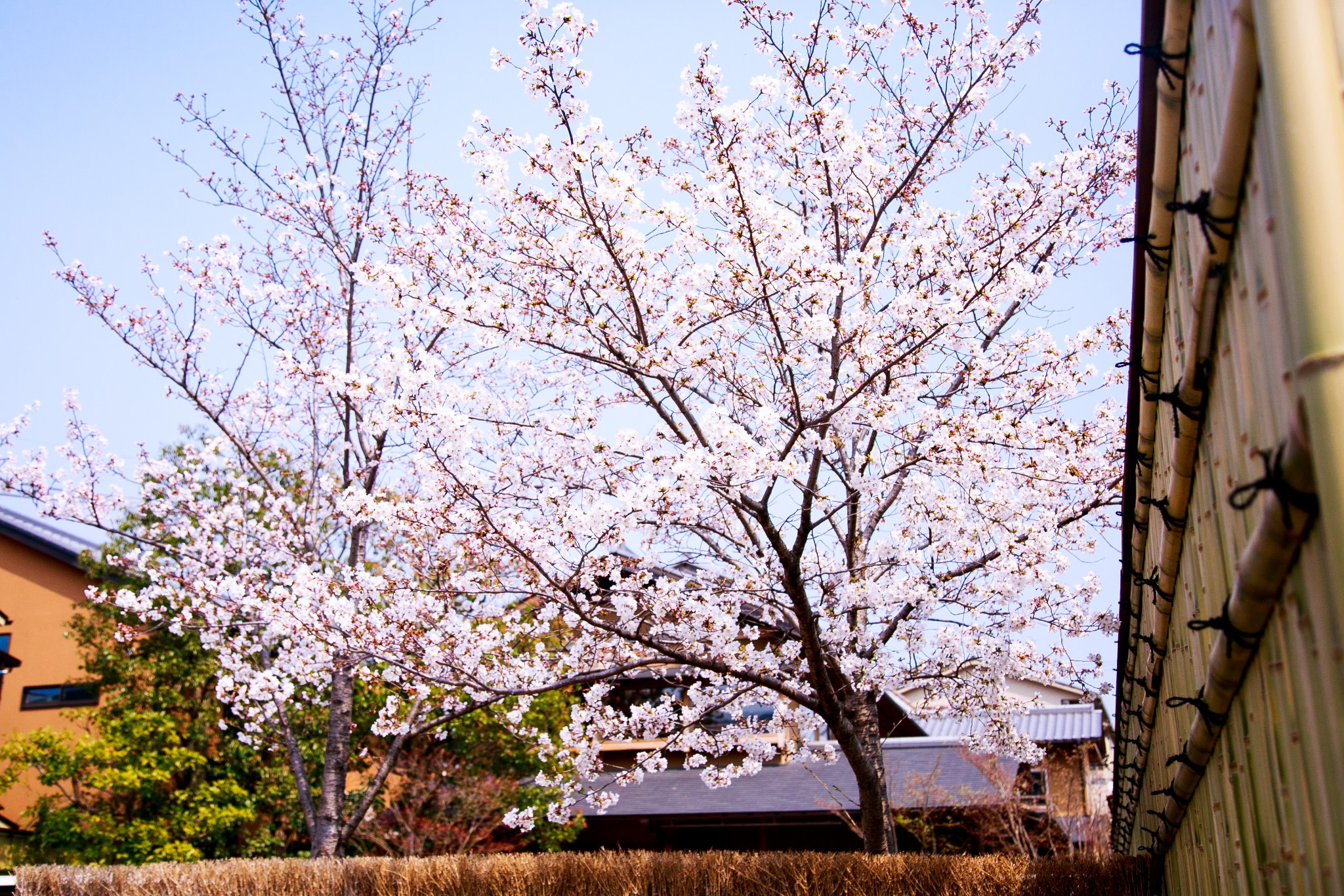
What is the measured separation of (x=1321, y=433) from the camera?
4.14 feet

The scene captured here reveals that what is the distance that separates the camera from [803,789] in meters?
15.3

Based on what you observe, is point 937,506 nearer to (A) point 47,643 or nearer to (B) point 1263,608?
(B) point 1263,608

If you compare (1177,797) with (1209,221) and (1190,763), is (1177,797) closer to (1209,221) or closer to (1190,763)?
(1190,763)

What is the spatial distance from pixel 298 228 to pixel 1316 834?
460 inches

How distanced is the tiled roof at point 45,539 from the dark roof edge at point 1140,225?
19.6 meters

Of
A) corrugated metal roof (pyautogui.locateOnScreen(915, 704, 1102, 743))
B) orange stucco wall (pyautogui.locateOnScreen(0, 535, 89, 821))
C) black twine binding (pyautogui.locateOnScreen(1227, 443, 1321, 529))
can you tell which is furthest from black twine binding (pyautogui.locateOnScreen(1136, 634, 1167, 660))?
orange stucco wall (pyautogui.locateOnScreen(0, 535, 89, 821))

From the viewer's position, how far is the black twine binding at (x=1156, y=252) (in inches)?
97.9

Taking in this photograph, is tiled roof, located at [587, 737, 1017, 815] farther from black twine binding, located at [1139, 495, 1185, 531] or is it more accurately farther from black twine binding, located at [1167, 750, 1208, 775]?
black twine binding, located at [1139, 495, 1185, 531]

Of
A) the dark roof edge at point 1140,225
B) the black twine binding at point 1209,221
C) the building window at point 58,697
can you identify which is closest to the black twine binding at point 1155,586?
the dark roof edge at point 1140,225

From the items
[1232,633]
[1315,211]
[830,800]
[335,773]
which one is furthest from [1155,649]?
[830,800]

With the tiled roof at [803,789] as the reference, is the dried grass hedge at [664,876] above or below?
below

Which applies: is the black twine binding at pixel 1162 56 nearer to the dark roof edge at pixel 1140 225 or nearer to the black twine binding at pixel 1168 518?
the dark roof edge at pixel 1140 225

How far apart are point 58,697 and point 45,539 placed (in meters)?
2.90

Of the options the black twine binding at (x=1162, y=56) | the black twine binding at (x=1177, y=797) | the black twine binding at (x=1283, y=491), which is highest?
the black twine binding at (x=1162, y=56)
